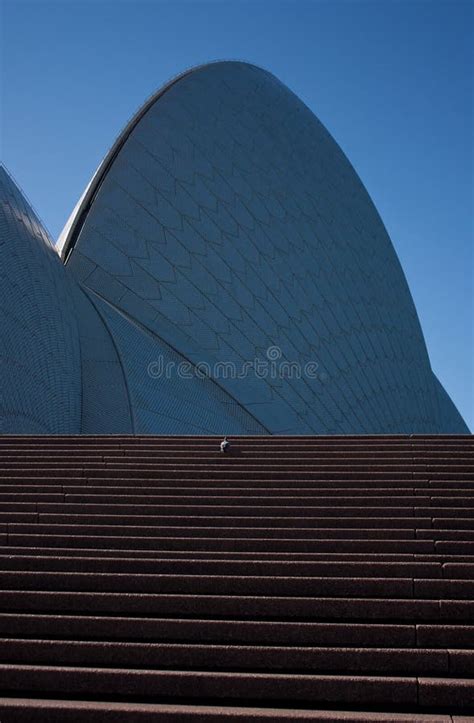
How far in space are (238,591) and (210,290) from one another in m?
9.05

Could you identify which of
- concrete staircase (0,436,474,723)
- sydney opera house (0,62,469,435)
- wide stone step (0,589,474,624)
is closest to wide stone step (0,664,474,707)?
concrete staircase (0,436,474,723)

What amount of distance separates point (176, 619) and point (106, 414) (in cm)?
589

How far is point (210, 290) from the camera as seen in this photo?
12.4 meters

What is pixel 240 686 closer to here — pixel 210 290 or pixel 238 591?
pixel 238 591

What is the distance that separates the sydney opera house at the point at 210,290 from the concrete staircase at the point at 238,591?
10.8 feet

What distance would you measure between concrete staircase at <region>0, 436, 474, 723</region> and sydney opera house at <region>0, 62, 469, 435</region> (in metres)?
3.29

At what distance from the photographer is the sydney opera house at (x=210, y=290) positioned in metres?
9.00

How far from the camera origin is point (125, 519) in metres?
4.18

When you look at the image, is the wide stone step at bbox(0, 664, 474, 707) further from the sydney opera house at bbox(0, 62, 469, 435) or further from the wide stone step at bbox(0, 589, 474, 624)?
the sydney opera house at bbox(0, 62, 469, 435)

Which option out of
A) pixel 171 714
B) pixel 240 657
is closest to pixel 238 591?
pixel 240 657

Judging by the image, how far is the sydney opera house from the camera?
900 cm

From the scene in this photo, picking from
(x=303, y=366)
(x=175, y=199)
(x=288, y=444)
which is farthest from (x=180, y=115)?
(x=288, y=444)

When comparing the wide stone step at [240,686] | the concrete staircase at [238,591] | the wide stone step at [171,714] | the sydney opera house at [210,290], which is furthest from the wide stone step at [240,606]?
the sydney opera house at [210,290]

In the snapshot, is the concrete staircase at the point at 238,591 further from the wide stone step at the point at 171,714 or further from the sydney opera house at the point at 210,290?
the sydney opera house at the point at 210,290
